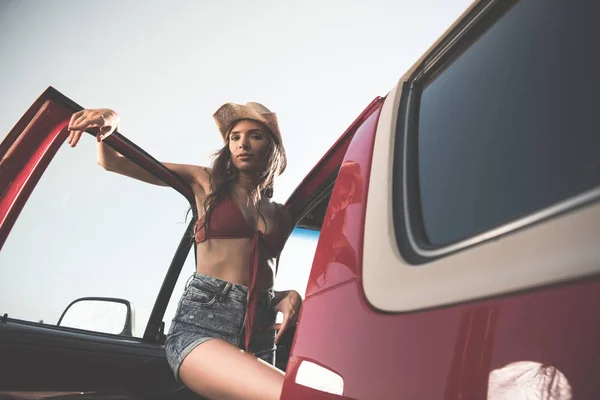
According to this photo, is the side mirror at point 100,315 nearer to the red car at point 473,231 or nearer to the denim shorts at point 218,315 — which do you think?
the denim shorts at point 218,315

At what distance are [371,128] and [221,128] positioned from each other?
1.38m

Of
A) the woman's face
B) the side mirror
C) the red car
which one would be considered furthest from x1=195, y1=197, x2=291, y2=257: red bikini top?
the side mirror

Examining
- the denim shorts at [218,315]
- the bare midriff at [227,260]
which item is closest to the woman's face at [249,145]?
the bare midriff at [227,260]

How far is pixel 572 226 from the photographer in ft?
1.29

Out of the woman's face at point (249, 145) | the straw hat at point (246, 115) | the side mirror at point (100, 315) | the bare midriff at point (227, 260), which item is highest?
the straw hat at point (246, 115)

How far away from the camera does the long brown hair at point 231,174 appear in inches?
67.0

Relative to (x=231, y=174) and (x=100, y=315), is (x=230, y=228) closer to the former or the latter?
(x=231, y=174)

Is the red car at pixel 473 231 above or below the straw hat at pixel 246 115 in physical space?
below

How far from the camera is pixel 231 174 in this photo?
1929mm

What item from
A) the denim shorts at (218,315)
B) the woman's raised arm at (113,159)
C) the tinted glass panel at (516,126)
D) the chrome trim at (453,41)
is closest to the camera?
the tinted glass panel at (516,126)

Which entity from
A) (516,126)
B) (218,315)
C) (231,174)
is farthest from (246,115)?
(516,126)

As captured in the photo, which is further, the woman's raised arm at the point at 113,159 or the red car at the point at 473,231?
the woman's raised arm at the point at 113,159

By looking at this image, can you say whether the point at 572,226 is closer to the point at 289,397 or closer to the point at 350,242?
the point at 350,242

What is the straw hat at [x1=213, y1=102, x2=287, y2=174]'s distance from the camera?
2.01 meters
